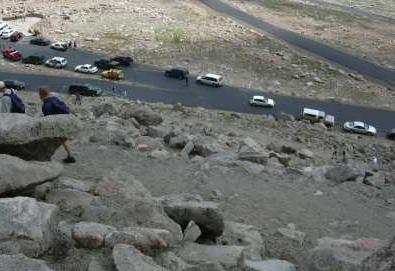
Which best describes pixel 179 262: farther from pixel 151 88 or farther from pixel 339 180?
pixel 151 88

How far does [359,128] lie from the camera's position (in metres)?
36.6

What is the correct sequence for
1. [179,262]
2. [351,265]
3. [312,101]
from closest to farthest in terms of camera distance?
[351,265], [179,262], [312,101]

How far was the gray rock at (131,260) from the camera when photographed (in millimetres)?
7738

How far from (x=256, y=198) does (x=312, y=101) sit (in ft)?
95.0

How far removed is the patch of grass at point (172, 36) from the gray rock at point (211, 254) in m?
43.2

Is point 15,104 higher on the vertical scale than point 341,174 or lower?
higher

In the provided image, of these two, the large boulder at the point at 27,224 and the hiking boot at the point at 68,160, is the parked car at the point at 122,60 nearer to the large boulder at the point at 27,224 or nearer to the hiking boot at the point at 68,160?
the hiking boot at the point at 68,160

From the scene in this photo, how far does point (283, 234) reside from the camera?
11.6 m

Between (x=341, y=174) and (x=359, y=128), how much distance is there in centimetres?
1924

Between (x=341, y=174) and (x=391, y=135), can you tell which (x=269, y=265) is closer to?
(x=341, y=174)

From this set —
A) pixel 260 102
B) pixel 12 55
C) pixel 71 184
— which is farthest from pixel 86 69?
pixel 71 184

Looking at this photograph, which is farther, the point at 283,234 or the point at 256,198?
the point at 256,198

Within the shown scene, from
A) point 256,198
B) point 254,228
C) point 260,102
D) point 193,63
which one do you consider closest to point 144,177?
point 256,198

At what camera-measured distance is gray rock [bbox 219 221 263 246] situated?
10.6 m
